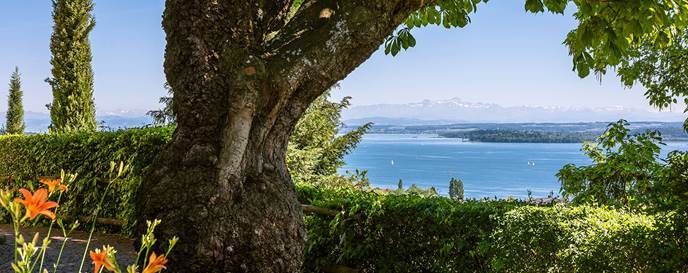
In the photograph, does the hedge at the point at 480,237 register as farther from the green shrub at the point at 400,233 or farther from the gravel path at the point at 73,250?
the gravel path at the point at 73,250

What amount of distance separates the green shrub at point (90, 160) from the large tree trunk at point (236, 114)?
4.13m

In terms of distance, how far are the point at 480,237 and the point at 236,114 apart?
2.38m

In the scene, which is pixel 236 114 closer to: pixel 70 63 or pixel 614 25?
pixel 614 25

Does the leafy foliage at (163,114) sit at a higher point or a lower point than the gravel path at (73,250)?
higher

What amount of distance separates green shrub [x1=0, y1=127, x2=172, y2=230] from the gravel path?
354 millimetres

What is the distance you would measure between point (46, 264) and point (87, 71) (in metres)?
15.5

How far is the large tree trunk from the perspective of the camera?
366 centimetres

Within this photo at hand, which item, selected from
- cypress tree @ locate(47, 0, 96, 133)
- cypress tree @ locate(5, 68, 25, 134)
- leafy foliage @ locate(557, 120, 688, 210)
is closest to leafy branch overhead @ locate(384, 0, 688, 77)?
leafy foliage @ locate(557, 120, 688, 210)

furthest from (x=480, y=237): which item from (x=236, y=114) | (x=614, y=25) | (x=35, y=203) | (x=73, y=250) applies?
(x=73, y=250)

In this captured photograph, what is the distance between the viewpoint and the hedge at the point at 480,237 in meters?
4.05

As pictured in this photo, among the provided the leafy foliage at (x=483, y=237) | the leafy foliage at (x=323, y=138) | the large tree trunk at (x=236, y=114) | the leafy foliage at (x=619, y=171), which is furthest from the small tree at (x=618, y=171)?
the leafy foliage at (x=323, y=138)

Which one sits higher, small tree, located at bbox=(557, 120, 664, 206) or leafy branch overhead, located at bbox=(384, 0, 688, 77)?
leafy branch overhead, located at bbox=(384, 0, 688, 77)

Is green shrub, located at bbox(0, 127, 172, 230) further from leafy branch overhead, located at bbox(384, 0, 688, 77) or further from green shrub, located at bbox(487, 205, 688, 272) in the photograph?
green shrub, located at bbox(487, 205, 688, 272)

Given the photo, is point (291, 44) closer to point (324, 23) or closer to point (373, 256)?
point (324, 23)
